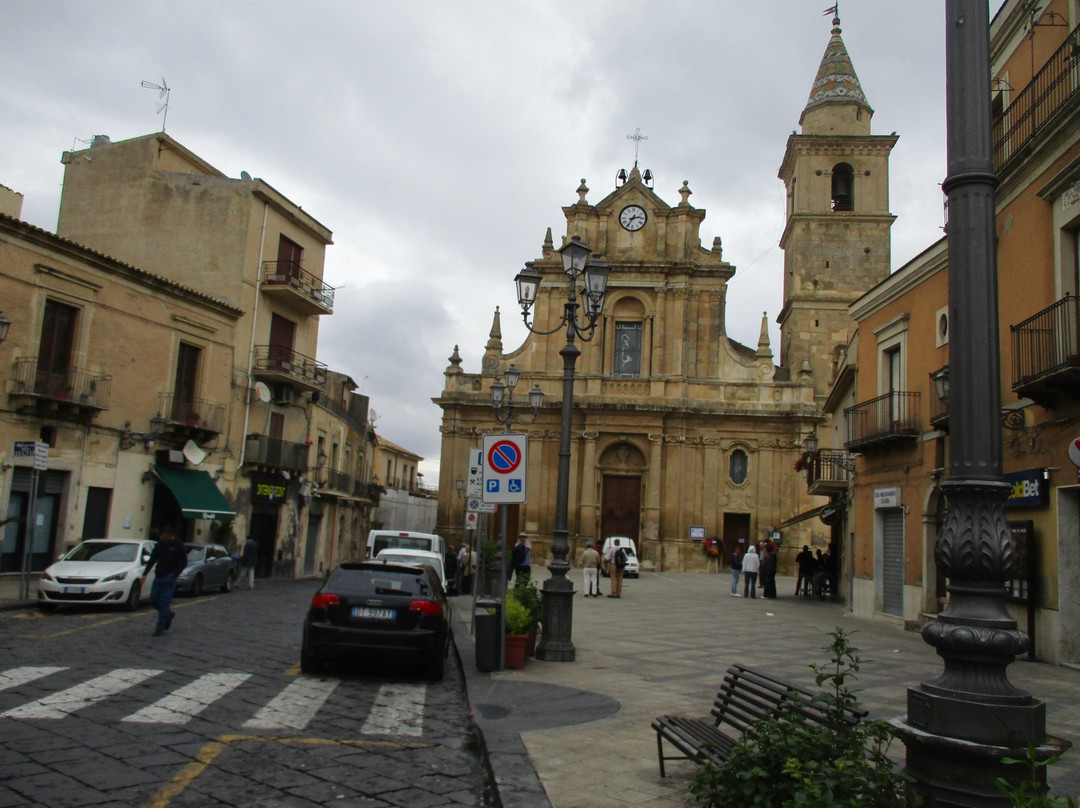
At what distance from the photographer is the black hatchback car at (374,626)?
32.3ft

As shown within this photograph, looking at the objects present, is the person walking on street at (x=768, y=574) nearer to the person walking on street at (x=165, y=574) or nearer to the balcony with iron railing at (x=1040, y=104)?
the balcony with iron railing at (x=1040, y=104)

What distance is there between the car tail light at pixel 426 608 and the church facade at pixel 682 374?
1223 inches

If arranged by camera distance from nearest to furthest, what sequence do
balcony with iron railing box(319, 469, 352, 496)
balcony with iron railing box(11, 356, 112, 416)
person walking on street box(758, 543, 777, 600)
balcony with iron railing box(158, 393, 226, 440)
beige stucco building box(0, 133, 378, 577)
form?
balcony with iron railing box(11, 356, 112, 416), beige stucco building box(0, 133, 378, 577), balcony with iron railing box(158, 393, 226, 440), person walking on street box(758, 543, 777, 600), balcony with iron railing box(319, 469, 352, 496)

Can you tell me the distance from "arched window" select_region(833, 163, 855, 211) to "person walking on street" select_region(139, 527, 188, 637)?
38.6 metres

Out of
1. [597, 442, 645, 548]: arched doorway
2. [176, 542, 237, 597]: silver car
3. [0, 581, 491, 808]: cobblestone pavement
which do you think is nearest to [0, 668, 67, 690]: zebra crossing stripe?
[0, 581, 491, 808]: cobblestone pavement

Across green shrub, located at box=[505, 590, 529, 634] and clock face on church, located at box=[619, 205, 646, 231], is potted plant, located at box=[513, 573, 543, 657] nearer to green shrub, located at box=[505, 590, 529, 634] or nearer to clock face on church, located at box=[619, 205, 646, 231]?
green shrub, located at box=[505, 590, 529, 634]

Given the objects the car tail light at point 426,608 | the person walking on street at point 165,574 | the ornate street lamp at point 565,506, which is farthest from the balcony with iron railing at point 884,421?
the person walking on street at point 165,574

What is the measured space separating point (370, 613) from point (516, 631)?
2172 millimetres

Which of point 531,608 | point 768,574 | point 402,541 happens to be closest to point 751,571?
point 768,574

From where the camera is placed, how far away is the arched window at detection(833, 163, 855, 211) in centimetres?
4447

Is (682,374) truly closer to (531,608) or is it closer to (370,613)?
(531,608)

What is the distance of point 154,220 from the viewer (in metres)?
30.3

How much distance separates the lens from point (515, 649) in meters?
11.0

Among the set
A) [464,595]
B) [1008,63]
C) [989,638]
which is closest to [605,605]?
[464,595]
